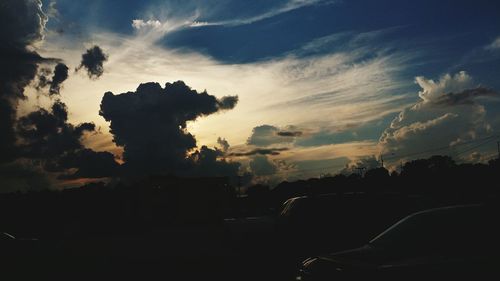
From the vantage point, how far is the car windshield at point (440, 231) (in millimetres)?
5012

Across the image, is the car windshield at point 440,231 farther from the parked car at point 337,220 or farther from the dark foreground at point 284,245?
the parked car at point 337,220

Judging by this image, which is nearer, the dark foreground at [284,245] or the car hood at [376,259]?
the car hood at [376,259]

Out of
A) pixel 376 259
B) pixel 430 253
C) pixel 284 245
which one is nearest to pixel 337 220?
pixel 284 245

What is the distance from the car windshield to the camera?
16.4 feet

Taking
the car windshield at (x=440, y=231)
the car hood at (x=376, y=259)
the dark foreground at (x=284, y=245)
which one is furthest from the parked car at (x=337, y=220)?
the car hood at (x=376, y=259)

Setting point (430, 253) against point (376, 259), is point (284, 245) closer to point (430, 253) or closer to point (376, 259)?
point (376, 259)

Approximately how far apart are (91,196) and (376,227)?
103ft

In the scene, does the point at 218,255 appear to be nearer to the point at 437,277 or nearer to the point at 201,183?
the point at 437,277

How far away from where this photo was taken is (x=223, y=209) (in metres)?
26.9

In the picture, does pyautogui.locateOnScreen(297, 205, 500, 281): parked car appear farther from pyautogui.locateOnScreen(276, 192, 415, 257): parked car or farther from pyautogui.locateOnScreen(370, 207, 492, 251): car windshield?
pyautogui.locateOnScreen(276, 192, 415, 257): parked car

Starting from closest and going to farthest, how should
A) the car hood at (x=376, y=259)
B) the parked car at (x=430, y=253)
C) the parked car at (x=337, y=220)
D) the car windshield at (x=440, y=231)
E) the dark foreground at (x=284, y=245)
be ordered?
the parked car at (x=430, y=253), the car hood at (x=376, y=259), the dark foreground at (x=284, y=245), the car windshield at (x=440, y=231), the parked car at (x=337, y=220)

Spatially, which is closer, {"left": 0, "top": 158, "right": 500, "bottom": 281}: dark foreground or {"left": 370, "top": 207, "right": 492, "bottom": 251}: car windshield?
{"left": 0, "top": 158, "right": 500, "bottom": 281}: dark foreground

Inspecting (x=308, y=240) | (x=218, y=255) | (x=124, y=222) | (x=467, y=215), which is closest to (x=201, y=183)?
(x=124, y=222)

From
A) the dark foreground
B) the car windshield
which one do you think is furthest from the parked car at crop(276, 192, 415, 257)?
the car windshield
